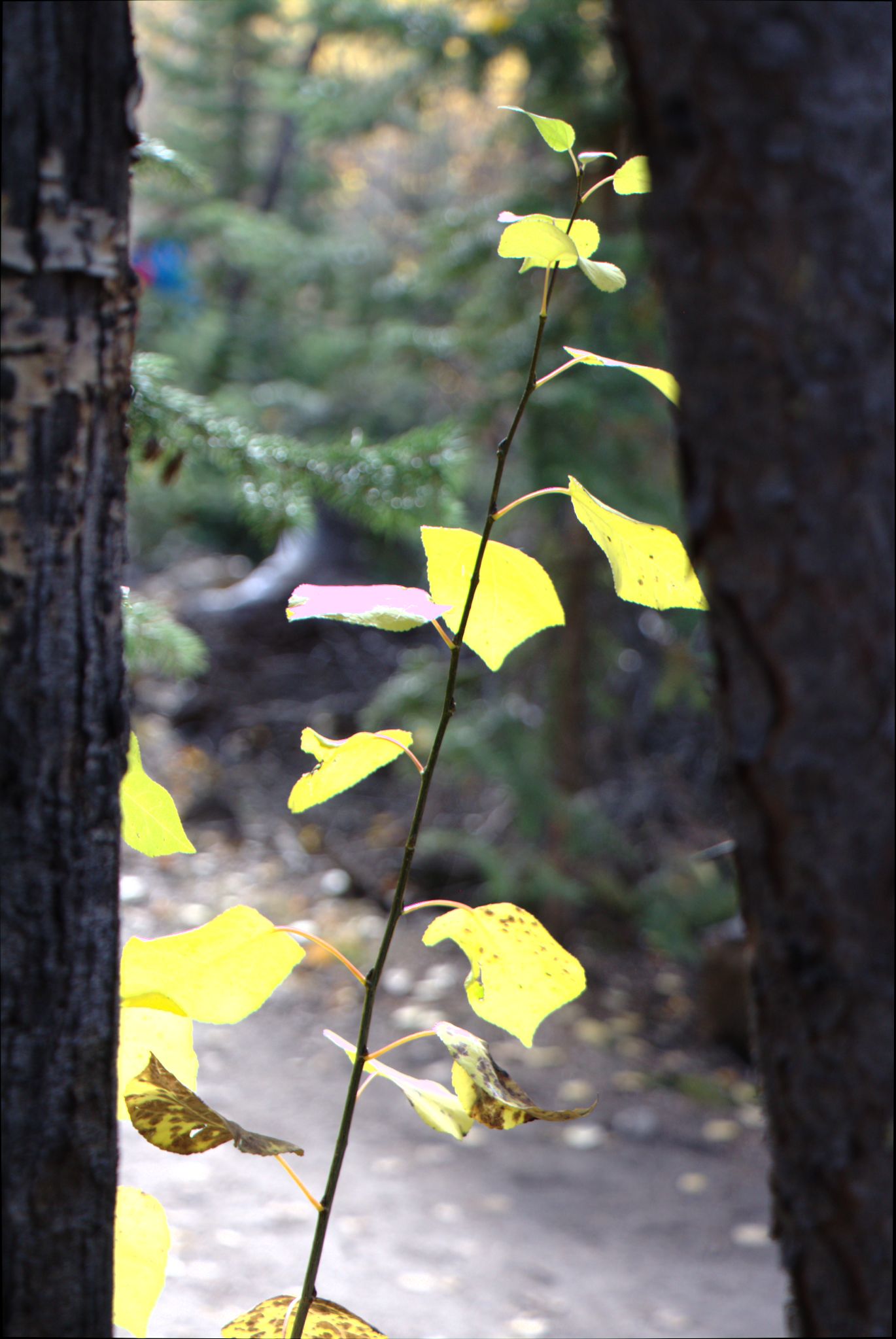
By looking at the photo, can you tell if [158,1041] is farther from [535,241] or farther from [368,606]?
[535,241]

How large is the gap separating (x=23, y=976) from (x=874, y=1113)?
0.55m

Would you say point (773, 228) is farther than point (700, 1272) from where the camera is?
No

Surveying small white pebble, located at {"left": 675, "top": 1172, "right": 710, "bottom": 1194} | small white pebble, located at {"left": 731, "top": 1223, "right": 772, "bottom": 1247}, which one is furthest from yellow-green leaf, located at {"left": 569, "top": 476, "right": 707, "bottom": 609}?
small white pebble, located at {"left": 675, "top": 1172, "right": 710, "bottom": 1194}

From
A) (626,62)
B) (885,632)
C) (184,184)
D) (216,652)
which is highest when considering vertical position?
(184,184)

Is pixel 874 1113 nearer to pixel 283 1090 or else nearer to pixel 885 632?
pixel 885 632

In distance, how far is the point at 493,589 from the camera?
0.97 meters

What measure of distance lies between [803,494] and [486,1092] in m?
0.50

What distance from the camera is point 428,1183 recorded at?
11.4 feet

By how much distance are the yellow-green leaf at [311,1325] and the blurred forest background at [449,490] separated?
128 cm

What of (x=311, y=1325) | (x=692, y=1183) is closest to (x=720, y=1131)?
(x=692, y=1183)

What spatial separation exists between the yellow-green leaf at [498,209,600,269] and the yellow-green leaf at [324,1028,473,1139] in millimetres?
631

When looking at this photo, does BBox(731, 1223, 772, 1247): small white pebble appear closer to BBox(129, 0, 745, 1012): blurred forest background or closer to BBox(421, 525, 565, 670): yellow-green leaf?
BBox(129, 0, 745, 1012): blurred forest background

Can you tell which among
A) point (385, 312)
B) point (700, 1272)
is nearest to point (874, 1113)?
point (700, 1272)

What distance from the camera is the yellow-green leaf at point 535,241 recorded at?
84cm
